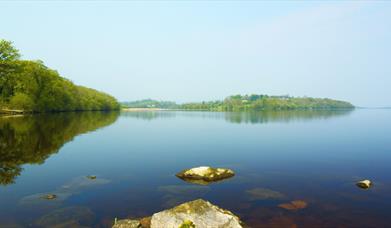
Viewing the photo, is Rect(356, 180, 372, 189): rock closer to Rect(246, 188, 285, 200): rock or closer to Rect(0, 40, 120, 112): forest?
Rect(246, 188, 285, 200): rock

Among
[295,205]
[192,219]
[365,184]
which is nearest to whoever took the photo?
[192,219]

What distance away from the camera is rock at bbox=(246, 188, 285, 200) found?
23.9 metres

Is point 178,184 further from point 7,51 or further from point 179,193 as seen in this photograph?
point 7,51

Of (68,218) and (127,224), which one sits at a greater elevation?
(127,224)

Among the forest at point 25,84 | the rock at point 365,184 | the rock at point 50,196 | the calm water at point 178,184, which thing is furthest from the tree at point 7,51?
the rock at point 365,184

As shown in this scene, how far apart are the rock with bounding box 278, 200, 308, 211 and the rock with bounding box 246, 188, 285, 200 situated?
1.56 m

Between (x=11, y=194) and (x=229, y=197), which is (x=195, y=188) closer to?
(x=229, y=197)

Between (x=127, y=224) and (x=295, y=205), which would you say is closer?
(x=127, y=224)

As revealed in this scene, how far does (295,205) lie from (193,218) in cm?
1062

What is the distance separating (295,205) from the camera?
22.0 metres

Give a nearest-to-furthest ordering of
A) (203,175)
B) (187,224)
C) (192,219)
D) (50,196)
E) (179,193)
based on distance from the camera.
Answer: (187,224) < (192,219) < (50,196) < (179,193) < (203,175)

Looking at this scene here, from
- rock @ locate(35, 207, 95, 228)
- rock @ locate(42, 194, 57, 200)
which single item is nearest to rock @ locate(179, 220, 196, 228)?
rock @ locate(35, 207, 95, 228)

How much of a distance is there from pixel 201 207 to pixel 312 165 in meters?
27.4

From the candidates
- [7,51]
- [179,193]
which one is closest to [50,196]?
[179,193]
